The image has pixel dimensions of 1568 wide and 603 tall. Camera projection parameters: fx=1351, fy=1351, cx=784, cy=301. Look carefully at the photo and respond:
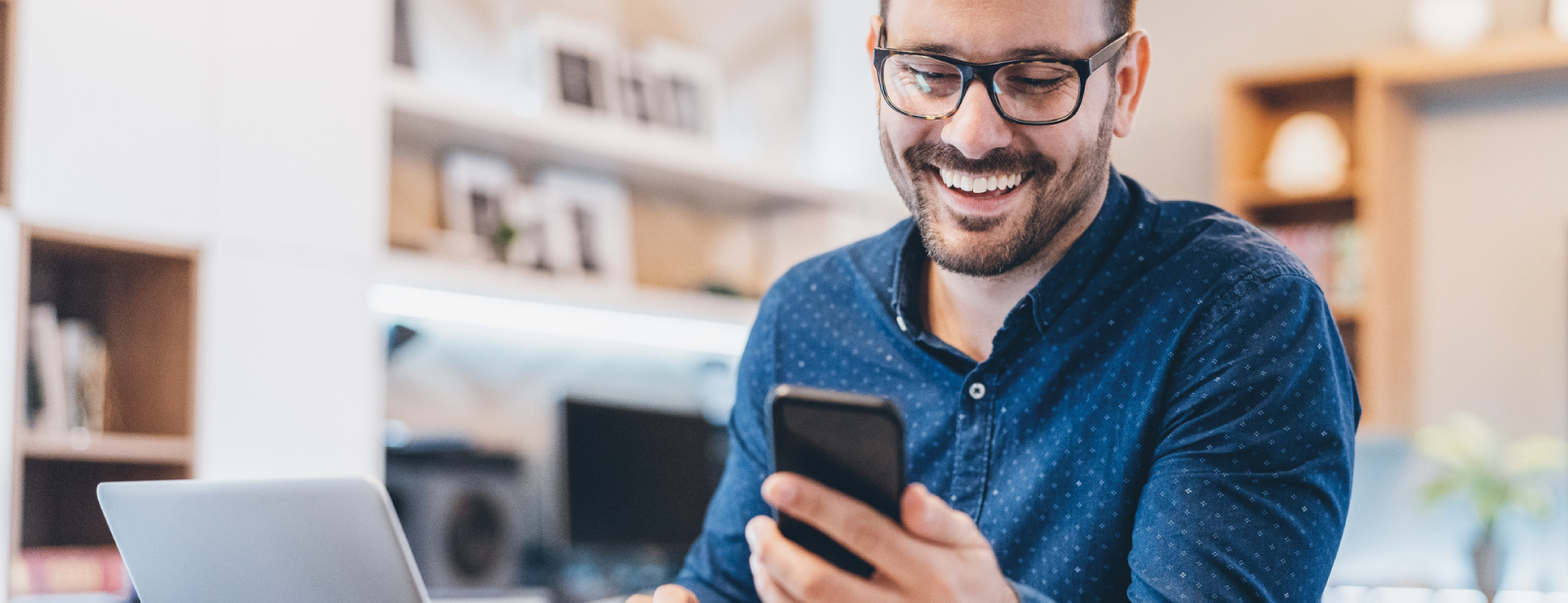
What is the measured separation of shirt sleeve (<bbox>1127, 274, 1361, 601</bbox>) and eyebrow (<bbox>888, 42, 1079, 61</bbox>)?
0.25 meters

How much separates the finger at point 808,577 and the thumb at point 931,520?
1.8 inches

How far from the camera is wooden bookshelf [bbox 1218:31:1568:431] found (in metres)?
4.18

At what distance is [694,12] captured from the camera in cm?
422

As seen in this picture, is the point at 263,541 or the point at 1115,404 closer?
the point at 263,541

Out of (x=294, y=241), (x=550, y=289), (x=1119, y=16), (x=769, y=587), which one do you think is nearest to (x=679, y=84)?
(x=550, y=289)

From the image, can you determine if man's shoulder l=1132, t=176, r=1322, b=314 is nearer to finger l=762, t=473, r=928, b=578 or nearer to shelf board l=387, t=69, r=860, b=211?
finger l=762, t=473, r=928, b=578

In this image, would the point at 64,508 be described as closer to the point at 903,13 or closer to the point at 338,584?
the point at 338,584

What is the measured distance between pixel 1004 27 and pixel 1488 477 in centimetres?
350

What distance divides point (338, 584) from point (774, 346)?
1.84 ft

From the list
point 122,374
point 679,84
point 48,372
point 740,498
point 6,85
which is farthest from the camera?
point 679,84

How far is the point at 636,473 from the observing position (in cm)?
326

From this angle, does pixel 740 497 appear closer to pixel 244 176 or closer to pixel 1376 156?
pixel 244 176

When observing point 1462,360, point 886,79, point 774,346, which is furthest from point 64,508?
point 1462,360

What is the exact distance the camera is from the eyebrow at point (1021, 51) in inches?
45.0
